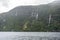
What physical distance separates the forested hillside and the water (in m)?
0.05

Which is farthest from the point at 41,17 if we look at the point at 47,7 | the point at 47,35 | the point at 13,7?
the point at 13,7

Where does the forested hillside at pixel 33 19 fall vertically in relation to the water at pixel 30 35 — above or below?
above

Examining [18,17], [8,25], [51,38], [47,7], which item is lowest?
[51,38]

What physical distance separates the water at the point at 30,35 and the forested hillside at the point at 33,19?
55mm

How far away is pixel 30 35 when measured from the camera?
4.28ft

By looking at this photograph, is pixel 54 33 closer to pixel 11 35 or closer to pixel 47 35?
pixel 47 35

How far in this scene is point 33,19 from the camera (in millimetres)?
1232

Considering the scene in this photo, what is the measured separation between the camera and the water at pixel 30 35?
4.14 feet

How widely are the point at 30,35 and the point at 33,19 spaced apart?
25 cm

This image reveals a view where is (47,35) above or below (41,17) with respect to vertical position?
below

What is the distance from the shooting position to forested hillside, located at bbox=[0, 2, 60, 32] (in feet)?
4.04

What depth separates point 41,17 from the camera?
124cm

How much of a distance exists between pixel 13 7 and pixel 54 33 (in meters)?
0.68

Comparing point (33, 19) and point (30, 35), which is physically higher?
point (33, 19)
